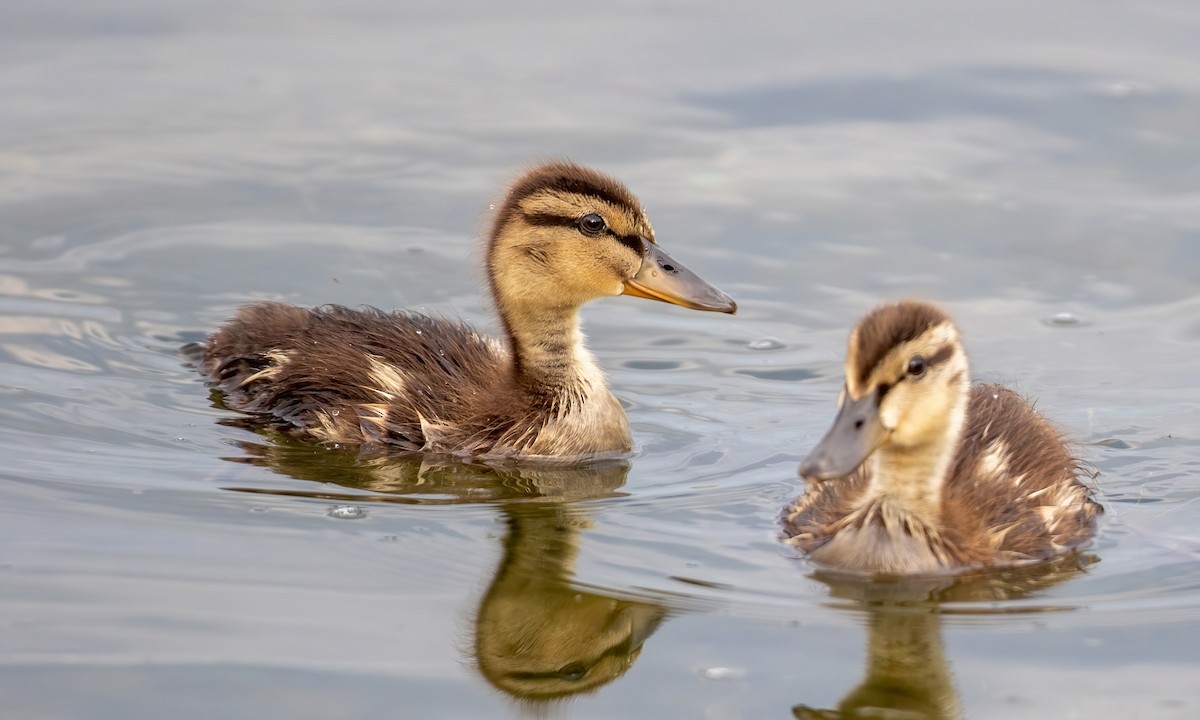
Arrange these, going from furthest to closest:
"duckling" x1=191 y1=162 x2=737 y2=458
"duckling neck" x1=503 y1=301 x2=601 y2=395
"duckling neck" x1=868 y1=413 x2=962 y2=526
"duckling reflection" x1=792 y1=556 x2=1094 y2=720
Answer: "duckling neck" x1=503 y1=301 x2=601 y2=395 → "duckling" x1=191 y1=162 x2=737 y2=458 → "duckling neck" x1=868 y1=413 x2=962 y2=526 → "duckling reflection" x1=792 y1=556 x2=1094 y2=720

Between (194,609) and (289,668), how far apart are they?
61 cm

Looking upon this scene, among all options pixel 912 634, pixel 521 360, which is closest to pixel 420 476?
pixel 521 360

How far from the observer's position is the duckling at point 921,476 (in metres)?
6.50

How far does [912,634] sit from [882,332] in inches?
42.1

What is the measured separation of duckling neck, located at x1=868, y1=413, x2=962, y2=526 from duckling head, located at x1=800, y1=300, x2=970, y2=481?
0.02 metres

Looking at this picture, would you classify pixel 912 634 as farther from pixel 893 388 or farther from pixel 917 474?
pixel 893 388

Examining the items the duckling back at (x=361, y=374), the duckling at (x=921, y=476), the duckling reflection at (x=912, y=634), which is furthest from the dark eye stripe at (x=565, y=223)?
the duckling reflection at (x=912, y=634)

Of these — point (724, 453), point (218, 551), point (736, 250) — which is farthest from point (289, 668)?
point (736, 250)

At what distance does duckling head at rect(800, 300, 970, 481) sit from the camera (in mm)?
6426

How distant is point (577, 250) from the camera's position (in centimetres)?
858

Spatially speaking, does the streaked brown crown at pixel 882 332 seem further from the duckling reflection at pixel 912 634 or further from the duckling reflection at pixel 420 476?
the duckling reflection at pixel 420 476

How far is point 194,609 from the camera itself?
6.28 metres

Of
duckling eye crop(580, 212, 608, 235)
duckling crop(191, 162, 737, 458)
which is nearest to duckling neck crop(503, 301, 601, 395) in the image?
duckling crop(191, 162, 737, 458)

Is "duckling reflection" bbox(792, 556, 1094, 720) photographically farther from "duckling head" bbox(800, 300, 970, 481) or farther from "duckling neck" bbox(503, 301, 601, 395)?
"duckling neck" bbox(503, 301, 601, 395)
